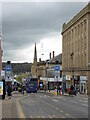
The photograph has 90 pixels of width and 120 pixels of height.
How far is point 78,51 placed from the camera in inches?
2879

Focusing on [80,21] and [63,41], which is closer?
[80,21]

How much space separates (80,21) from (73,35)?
933cm

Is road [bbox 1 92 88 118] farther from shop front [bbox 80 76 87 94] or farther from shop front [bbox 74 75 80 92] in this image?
shop front [bbox 74 75 80 92]

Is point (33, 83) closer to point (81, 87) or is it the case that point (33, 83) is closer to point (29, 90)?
point (29, 90)

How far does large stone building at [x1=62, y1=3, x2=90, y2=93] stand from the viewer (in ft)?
211

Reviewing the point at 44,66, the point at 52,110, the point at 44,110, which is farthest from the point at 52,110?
the point at 44,66

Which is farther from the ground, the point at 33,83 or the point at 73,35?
the point at 73,35

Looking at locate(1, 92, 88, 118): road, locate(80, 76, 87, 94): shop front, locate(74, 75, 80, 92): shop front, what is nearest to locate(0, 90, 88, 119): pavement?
locate(1, 92, 88, 118): road

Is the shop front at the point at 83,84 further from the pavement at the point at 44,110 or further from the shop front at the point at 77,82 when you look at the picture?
the pavement at the point at 44,110

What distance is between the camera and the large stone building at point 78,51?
64.3 meters

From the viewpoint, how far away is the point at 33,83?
7212 centimetres

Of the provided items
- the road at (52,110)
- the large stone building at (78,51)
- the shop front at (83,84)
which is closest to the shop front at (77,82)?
the large stone building at (78,51)

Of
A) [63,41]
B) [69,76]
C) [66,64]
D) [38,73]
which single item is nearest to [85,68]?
[69,76]

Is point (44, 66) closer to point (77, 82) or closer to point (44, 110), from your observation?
point (77, 82)
